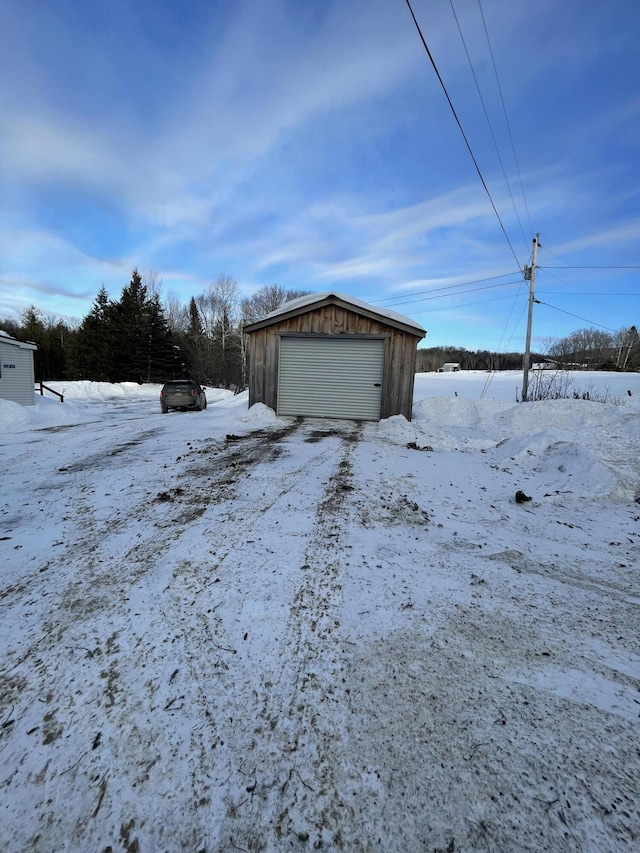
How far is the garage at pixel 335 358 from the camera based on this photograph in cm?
1008

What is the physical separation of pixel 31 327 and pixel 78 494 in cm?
4615

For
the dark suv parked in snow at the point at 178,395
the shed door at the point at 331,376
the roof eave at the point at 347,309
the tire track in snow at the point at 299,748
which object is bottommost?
the tire track in snow at the point at 299,748

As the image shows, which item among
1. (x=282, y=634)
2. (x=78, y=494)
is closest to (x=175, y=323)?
(x=78, y=494)

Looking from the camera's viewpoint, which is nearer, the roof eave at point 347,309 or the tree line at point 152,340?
the roof eave at point 347,309

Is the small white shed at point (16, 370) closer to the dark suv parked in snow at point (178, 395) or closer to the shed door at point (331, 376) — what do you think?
the dark suv parked in snow at point (178, 395)

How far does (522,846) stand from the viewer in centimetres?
→ 123

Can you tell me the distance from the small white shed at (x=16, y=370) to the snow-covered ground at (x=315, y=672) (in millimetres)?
15908

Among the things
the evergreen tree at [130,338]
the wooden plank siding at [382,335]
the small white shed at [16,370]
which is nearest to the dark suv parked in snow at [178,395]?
the small white shed at [16,370]

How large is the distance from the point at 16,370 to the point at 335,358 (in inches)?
611

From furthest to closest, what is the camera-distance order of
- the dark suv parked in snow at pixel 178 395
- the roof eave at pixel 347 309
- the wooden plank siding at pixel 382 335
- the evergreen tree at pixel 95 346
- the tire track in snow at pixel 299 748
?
the evergreen tree at pixel 95 346 < the dark suv parked in snow at pixel 178 395 < the wooden plank siding at pixel 382 335 < the roof eave at pixel 347 309 < the tire track in snow at pixel 299 748

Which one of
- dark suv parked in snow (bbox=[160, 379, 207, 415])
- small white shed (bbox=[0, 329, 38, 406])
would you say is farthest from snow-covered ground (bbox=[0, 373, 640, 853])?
small white shed (bbox=[0, 329, 38, 406])

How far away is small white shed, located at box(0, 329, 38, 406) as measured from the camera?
16.1 m

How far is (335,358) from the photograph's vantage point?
10.4 metres

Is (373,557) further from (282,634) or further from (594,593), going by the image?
(594,593)
